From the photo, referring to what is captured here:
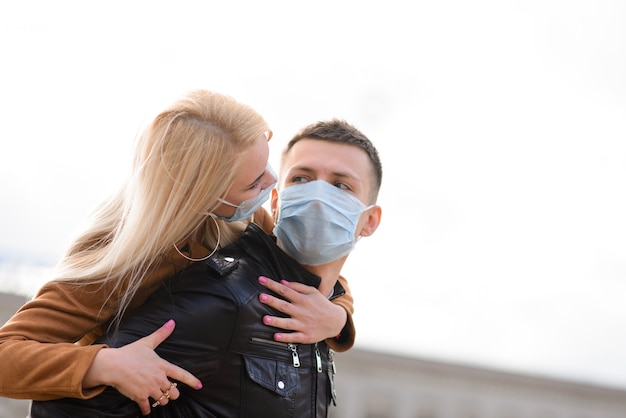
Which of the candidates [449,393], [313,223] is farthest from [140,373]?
[449,393]

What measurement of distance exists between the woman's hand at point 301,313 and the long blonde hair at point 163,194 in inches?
12.3

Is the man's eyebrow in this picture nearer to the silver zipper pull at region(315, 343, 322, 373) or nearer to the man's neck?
the man's neck

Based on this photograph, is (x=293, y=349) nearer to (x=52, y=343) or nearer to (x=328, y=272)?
(x=328, y=272)

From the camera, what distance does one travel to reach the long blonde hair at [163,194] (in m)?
2.30

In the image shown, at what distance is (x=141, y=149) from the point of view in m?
2.45

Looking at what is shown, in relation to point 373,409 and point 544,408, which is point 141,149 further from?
point 544,408

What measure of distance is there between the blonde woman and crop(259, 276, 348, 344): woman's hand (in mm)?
27

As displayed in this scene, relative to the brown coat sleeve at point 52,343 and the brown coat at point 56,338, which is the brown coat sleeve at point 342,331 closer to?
the brown coat at point 56,338

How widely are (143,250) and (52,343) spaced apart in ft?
1.08

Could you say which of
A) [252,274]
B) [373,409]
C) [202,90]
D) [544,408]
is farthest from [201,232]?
[544,408]

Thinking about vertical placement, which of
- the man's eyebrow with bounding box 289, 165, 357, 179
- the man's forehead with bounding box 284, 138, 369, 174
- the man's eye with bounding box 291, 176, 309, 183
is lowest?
the man's eye with bounding box 291, 176, 309, 183

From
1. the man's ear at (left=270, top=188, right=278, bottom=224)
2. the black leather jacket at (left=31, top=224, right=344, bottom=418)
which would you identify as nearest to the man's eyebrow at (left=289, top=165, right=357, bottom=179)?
the man's ear at (left=270, top=188, right=278, bottom=224)

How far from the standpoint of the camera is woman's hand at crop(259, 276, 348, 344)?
2441 mm

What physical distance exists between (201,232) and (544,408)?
4209mm
